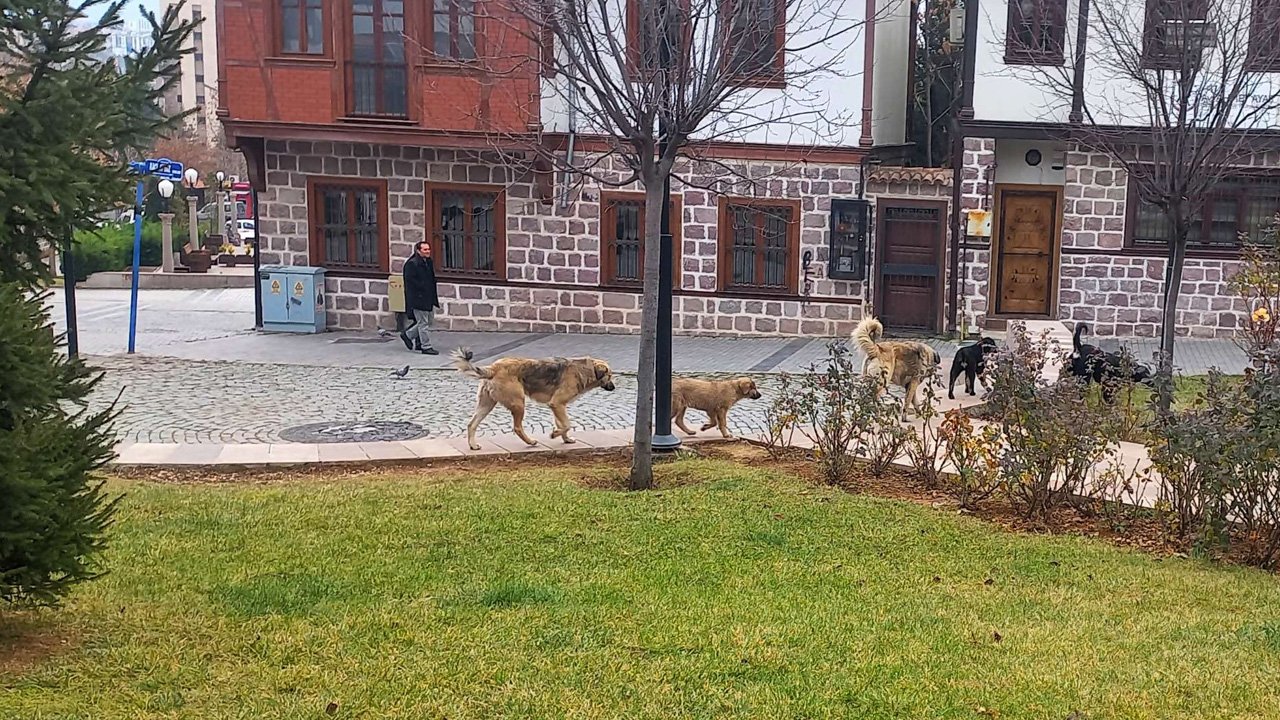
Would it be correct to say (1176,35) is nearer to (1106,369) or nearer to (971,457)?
(1106,369)

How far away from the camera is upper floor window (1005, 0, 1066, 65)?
663 inches

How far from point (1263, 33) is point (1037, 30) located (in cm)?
600

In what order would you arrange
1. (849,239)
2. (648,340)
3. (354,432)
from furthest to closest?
(849,239) → (354,432) → (648,340)

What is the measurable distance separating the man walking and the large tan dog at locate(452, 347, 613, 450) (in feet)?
22.6

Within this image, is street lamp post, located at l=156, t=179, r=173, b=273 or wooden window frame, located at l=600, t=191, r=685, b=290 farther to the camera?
street lamp post, located at l=156, t=179, r=173, b=273

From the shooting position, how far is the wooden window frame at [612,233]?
1839cm

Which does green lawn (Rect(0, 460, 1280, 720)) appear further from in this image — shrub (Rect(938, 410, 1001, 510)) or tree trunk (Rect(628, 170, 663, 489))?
tree trunk (Rect(628, 170, 663, 489))

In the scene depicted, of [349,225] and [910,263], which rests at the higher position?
[349,225]

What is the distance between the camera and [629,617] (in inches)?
214

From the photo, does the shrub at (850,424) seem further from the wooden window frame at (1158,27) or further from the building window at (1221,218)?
the building window at (1221,218)

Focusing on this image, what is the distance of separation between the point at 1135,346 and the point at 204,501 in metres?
13.9

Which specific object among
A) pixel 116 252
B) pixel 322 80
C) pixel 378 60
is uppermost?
Answer: pixel 378 60

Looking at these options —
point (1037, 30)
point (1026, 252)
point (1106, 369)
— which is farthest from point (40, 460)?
point (1026, 252)

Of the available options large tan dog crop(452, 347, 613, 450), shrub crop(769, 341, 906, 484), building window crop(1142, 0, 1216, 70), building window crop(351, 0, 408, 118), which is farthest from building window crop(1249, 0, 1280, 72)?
building window crop(351, 0, 408, 118)
